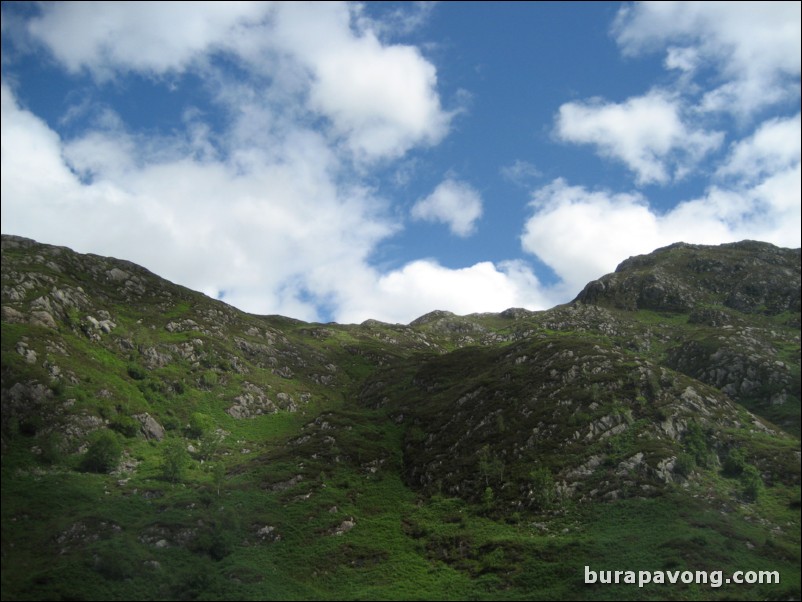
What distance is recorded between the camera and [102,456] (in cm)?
6394

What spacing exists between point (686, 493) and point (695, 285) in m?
141

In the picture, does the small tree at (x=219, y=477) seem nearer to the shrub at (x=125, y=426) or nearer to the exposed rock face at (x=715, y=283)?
the shrub at (x=125, y=426)

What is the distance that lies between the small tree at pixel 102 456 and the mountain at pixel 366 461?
0.31 meters

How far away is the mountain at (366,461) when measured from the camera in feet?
159

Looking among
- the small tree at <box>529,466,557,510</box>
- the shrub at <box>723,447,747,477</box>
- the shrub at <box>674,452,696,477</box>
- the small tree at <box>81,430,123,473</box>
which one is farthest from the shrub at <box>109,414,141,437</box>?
the shrub at <box>723,447,747,477</box>

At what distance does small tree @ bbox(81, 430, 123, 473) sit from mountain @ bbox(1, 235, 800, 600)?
0.31m

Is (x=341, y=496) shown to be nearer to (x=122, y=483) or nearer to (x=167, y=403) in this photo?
(x=122, y=483)

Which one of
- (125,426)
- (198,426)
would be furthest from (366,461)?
(125,426)

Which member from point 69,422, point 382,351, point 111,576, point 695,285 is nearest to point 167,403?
point 69,422

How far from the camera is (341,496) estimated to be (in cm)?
7144

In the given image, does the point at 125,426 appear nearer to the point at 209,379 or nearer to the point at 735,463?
the point at 209,379

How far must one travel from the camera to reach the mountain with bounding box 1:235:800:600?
48.6 metres

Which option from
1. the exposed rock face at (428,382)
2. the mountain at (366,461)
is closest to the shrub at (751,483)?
the mountain at (366,461)

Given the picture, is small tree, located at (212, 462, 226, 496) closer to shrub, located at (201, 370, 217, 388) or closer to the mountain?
the mountain
